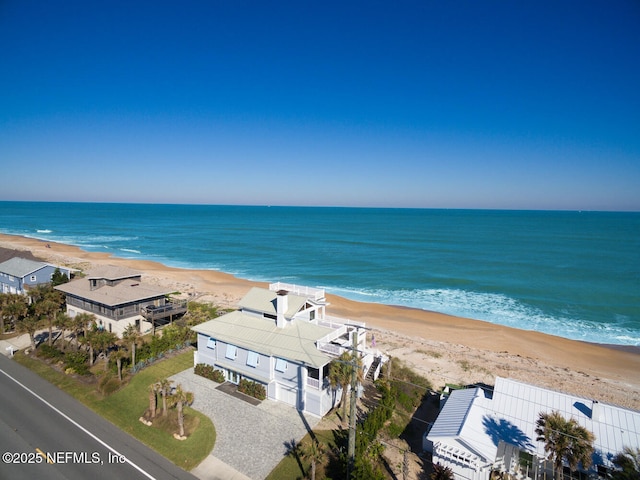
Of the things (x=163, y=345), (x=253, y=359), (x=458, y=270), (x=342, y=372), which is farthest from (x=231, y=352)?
(x=458, y=270)

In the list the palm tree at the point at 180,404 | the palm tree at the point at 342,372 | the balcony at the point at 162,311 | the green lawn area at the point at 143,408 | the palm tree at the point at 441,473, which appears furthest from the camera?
→ the balcony at the point at 162,311

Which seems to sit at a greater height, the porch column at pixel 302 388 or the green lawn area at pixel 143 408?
the porch column at pixel 302 388

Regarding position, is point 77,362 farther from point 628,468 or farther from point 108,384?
point 628,468

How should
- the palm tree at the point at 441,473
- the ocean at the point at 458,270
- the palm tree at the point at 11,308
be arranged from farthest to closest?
the ocean at the point at 458,270, the palm tree at the point at 11,308, the palm tree at the point at 441,473

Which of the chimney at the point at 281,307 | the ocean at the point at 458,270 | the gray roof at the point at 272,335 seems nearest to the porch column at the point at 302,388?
the gray roof at the point at 272,335

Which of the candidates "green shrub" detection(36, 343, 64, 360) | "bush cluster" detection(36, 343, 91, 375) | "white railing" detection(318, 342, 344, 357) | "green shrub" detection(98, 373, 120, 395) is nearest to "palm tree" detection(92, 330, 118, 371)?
"green shrub" detection(98, 373, 120, 395)

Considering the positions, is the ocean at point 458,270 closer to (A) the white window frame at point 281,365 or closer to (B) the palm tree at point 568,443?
(A) the white window frame at point 281,365

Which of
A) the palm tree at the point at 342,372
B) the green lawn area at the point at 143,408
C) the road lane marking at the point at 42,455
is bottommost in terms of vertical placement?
the green lawn area at the point at 143,408

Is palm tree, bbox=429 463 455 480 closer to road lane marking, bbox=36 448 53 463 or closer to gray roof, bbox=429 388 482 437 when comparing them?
gray roof, bbox=429 388 482 437
